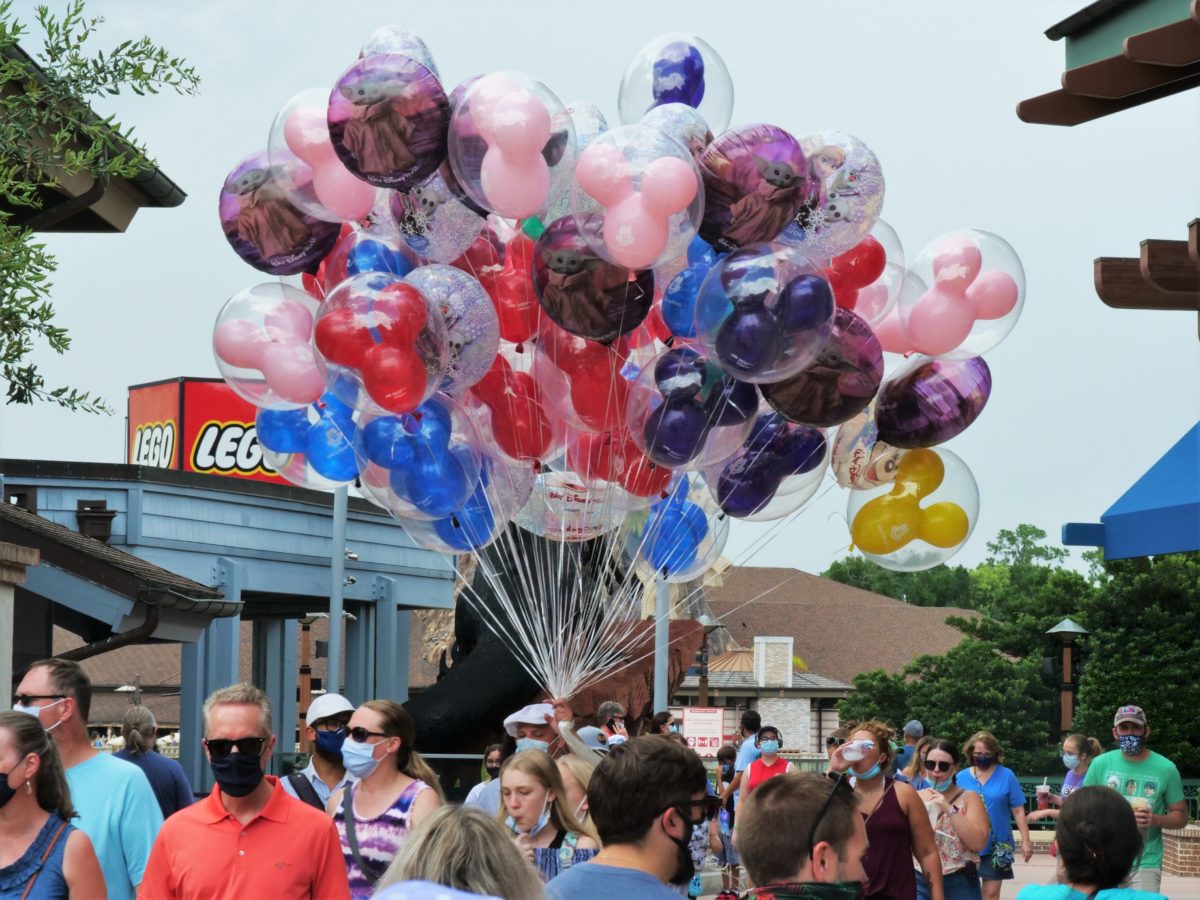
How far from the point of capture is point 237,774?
17.0 feet

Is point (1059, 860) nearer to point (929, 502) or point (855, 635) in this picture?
point (929, 502)

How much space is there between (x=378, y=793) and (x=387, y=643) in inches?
737

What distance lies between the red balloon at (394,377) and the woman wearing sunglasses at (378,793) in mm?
2560

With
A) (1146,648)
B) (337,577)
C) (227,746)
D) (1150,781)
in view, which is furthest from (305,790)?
(1146,648)

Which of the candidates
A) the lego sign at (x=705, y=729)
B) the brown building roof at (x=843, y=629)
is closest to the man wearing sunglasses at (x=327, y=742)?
the lego sign at (x=705, y=729)

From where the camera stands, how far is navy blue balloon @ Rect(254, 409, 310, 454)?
11.3m

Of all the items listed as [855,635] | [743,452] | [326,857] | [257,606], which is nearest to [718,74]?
[743,452]

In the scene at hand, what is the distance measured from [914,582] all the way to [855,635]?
39.6 meters

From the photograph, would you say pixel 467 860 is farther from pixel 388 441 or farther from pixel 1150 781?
pixel 1150 781

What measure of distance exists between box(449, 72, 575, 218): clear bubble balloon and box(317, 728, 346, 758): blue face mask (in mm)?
2872

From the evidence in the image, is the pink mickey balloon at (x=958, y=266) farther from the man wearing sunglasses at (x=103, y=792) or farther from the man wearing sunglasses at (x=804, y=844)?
the man wearing sunglasses at (x=804, y=844)

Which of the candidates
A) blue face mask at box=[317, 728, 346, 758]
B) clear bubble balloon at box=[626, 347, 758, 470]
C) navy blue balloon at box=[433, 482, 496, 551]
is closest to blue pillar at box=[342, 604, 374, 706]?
navy blue balloon at box=[433, 482, 496, 551]

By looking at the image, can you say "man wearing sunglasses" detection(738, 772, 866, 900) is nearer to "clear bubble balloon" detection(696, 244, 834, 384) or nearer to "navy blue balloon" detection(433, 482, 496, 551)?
"clear bubble balloon" detection(696, 244, 834, 384)

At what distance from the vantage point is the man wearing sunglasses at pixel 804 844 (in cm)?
376
